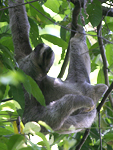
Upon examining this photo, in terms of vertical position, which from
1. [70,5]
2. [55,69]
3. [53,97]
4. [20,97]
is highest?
[70,5]

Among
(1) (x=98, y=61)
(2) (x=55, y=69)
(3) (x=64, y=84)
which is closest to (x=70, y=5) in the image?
(1) (x=98, y=61)

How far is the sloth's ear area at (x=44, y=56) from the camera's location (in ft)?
7.04

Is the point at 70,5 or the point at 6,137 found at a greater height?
the point at 70,5

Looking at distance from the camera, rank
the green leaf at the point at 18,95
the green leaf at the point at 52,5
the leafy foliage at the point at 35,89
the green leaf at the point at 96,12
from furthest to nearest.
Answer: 1. the green leaf at the point at 52,5
2. the green leaf at the point at 96,12
3. the green leaf at the point at 18,95
4. the leafy foliage at the point at 35,89

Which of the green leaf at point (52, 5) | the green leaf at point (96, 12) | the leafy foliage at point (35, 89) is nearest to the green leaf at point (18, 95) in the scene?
the leafy foliage at point (35, 89)

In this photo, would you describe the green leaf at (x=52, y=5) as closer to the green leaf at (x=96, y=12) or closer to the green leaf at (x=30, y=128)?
the green leaf at (x=96, y=12)

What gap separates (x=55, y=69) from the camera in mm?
7867

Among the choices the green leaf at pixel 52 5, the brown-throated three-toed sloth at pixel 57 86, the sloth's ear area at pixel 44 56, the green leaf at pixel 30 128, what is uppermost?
the green leaf at pixel 52 5

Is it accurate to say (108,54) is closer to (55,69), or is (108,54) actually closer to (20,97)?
(20,97)

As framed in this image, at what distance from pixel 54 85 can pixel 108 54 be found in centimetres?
77

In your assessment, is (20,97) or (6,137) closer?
(6,137)

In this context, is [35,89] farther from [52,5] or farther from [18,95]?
[52,5]

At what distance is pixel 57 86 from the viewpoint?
2803 mm

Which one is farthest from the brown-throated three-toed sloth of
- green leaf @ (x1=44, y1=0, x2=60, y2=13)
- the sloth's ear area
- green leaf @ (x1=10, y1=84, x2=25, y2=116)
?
green leaf @ (x1=10, y1=84, x2=25, y2=116)
